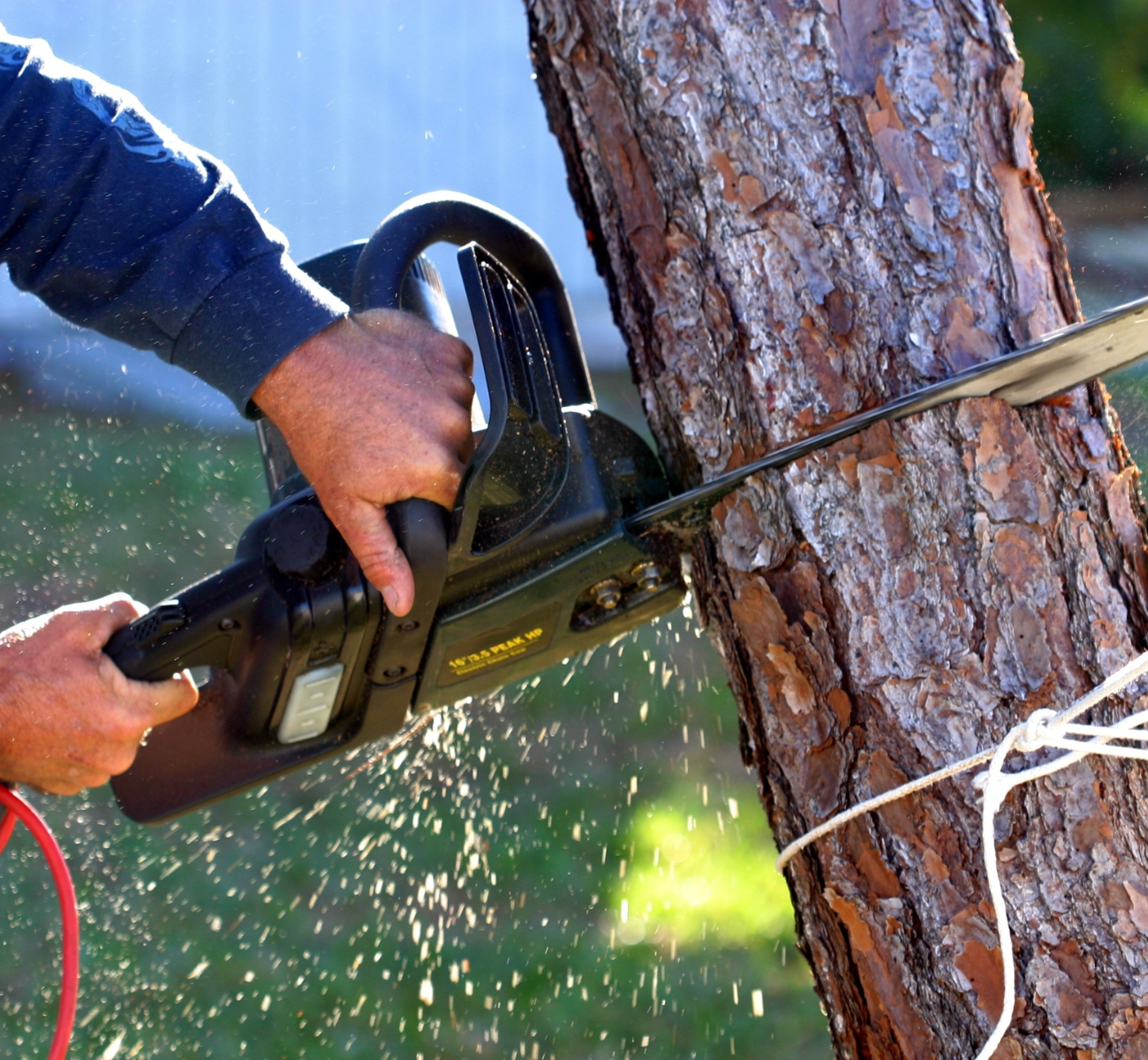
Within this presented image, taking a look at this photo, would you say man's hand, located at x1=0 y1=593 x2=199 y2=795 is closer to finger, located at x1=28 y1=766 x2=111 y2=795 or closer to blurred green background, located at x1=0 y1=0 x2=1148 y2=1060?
finger, located at x1=28 y1=766 x2=111 y2=795

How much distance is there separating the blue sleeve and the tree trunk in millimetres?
429

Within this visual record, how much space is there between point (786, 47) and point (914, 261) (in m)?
0.26

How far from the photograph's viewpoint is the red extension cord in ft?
4.47

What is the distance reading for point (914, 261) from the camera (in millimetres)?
1095

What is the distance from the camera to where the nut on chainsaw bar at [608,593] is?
4.33 feet

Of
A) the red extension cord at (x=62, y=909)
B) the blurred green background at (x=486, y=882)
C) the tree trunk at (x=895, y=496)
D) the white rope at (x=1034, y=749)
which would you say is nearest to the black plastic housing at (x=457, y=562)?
the tree trunk at (x=895, y=496)

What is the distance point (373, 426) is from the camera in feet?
3.85

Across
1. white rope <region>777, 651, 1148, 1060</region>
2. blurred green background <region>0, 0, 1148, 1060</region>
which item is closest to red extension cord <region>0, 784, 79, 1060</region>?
white rope <region>777, 651, 1148, 1060</region>

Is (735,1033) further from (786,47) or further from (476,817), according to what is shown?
(786,47)

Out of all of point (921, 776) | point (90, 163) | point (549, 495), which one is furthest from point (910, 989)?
point (90, 163)

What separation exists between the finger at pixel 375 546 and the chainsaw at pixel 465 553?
0.01m

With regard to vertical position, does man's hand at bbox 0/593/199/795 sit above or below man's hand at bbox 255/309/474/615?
below

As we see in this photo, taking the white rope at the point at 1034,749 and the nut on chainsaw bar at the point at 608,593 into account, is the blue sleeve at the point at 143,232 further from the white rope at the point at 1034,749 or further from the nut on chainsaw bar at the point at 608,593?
the white rope at the point at 1034,749

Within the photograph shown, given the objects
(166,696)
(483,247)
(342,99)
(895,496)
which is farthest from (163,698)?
(342,99)
